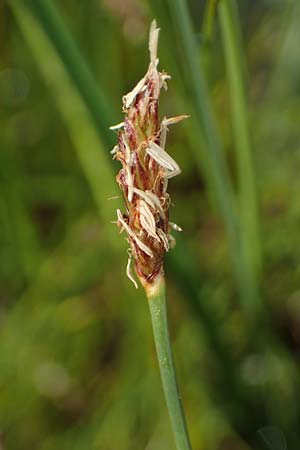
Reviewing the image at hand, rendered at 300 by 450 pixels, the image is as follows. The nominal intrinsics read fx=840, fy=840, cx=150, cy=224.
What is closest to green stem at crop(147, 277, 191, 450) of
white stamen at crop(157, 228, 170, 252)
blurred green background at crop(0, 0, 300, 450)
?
white stamen at crop(157, 228, 170, 252)

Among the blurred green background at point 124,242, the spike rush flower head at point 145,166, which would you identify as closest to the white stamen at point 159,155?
the spike rush flower head at point 145,166

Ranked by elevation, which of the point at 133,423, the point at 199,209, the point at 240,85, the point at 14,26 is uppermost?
the point at 14,26

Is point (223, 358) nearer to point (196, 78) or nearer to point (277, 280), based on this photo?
point (277, 280)

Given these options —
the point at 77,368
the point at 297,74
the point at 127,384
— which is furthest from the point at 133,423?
the point at 297,74

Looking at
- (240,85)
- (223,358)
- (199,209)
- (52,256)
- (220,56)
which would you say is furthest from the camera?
(220,56)

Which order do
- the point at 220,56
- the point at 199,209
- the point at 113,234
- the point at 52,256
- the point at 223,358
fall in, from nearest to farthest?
the point at 223,358 → the point at 113,234 → the point at 52,256 → the point at 199,209 → the point at 220,56

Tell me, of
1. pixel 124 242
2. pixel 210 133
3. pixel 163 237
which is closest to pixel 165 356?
pixel 163 237

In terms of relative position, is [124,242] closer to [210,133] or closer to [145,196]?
[210,133]
